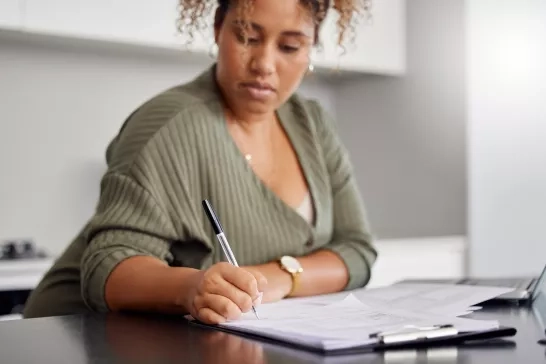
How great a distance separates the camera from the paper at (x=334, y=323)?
652mm

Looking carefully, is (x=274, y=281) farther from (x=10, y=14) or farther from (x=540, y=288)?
(x=10, y=14)

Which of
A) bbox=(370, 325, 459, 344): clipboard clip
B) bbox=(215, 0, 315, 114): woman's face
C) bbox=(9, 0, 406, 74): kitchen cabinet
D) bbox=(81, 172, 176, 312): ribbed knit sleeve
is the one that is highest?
bbox=(9, 0, 406, 74): kitchen cabinet

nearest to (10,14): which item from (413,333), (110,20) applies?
(110,20)

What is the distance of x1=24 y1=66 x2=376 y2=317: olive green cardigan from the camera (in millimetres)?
976

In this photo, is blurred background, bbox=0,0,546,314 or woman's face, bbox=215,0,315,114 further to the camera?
blurred background, bbox=0,0,546,314

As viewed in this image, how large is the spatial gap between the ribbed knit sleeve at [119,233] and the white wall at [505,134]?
1.81 metres

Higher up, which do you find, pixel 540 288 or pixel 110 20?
pixel 110 20

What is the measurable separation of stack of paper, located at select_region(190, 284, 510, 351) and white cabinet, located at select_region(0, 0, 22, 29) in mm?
1369

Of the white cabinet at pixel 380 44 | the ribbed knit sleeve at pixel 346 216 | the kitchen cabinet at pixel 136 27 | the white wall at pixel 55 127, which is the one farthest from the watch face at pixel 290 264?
the white cabinet at pixel 380 44

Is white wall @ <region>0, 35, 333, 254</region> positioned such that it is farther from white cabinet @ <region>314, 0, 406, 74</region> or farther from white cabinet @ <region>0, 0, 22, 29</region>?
white cabinet @ <region>314, 0, 406, 74</region>

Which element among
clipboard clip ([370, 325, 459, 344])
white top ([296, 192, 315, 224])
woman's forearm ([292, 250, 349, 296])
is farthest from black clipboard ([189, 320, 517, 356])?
white top ([296, 192, 315, 224])

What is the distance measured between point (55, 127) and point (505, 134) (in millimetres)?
1477

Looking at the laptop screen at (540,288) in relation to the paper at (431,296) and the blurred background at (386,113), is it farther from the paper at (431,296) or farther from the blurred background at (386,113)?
the blurred background at (386,113)

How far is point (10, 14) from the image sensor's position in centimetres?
200
